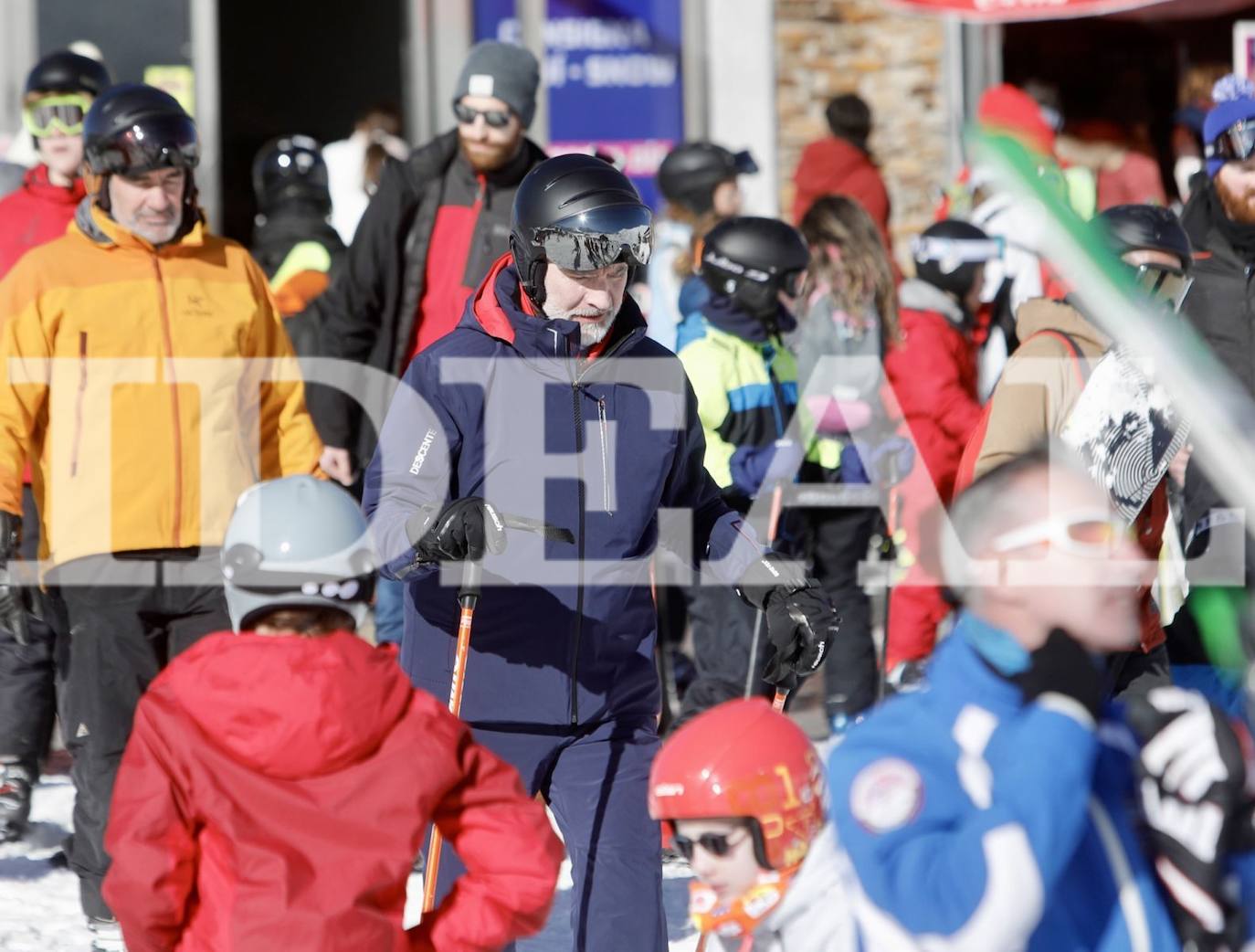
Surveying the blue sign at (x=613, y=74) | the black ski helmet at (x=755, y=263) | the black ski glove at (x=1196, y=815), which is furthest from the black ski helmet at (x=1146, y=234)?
the blue sign at (x=613, y=74)

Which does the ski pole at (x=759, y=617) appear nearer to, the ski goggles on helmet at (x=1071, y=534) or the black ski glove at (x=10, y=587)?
the black ski glove at (x=10, y=587)

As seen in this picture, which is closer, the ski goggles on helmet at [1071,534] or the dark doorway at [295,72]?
the ski goggles on helmet at [1071,534]

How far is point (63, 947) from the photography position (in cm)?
515

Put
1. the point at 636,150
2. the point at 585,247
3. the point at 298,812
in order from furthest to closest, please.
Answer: the point at 636,150
the point at 585,247
the point at 298,812

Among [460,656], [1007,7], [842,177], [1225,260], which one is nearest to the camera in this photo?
[460,656]

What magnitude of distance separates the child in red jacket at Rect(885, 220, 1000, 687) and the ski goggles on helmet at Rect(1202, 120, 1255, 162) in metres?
1.58

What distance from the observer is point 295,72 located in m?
14.1

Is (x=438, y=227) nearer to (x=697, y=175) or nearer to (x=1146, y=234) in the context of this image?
(x=697, y=175)

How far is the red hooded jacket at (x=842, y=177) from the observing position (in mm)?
10172

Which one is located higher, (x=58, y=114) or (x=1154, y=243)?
(x=58, y=114)

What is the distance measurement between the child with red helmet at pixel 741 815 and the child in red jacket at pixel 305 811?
209 mm

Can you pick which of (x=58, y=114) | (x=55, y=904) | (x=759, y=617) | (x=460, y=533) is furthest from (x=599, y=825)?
(x=58, y=114)

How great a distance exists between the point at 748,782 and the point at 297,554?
0.75 meters

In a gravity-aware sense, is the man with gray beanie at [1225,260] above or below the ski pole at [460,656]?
above
